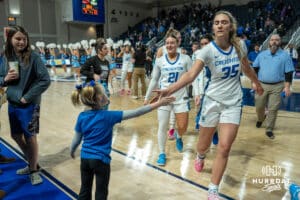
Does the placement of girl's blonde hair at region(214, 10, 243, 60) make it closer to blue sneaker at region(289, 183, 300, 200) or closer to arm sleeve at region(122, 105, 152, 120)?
arm sleeve at region(122, 105, 152, 120)

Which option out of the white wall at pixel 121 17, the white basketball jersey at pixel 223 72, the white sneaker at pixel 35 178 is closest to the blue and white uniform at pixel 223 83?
the white basketball jersey at pixel 223 72

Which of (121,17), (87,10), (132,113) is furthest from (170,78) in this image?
(121,17)

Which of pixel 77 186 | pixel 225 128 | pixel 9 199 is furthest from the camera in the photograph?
pixel 77 186

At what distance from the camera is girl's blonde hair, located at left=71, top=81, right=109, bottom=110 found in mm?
2085

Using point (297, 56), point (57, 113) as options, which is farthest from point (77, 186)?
point (297, 56)

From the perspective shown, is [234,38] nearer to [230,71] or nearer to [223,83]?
[230,71]

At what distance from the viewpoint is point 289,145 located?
4.40m

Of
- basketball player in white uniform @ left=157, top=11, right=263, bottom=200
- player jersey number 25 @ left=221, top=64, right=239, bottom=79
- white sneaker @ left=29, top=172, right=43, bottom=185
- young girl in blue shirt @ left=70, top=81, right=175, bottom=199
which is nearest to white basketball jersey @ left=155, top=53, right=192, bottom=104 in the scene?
basketball player in white uniform @ left=157, top=11, right=263, bottom=200

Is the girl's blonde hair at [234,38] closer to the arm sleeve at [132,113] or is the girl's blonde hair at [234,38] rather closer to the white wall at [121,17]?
the arm sleeve at [132,113]

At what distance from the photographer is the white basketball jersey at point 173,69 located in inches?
140

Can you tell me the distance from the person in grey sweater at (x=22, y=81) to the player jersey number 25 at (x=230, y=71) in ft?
6.02

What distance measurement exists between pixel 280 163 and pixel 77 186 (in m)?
2.56

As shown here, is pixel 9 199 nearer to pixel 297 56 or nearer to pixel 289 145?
pixel 289 145

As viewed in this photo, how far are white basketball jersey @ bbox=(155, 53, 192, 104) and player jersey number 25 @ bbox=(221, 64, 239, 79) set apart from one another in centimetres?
98
